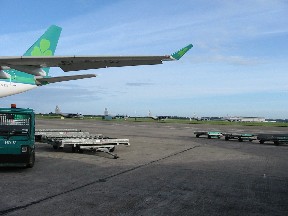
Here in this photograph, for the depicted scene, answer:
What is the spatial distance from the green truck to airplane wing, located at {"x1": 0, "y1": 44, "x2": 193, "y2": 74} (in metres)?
4.11

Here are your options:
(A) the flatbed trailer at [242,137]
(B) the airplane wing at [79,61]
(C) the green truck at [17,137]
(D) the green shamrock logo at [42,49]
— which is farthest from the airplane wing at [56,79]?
(A) the flatbed trailer at [242,137]

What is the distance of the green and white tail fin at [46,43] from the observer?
2648cm

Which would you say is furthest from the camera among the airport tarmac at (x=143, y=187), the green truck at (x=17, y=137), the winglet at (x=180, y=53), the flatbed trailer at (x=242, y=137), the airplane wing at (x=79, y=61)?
the flatbed trailer at (x=242, y=137)

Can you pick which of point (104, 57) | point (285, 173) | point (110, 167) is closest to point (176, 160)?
point (110, 167)

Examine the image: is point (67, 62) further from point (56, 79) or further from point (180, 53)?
point (56, 79)

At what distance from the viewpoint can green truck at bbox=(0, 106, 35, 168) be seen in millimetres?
11328

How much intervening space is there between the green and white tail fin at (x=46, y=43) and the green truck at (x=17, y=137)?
14.8 meters

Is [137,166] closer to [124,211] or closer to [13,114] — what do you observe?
[13,114]

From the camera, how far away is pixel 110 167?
1263 centimetres

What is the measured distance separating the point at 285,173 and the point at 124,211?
25.4 ft

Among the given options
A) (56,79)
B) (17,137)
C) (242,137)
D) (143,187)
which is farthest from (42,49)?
(143,187)

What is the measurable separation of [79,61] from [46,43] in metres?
11.4

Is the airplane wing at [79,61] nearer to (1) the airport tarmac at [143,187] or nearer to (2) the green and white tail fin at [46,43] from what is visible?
(1) the airport tarmac at [143,187]

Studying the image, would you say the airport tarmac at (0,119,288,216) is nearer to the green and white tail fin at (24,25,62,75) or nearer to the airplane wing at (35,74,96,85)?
the airplane wing at (35,74,96,85)
